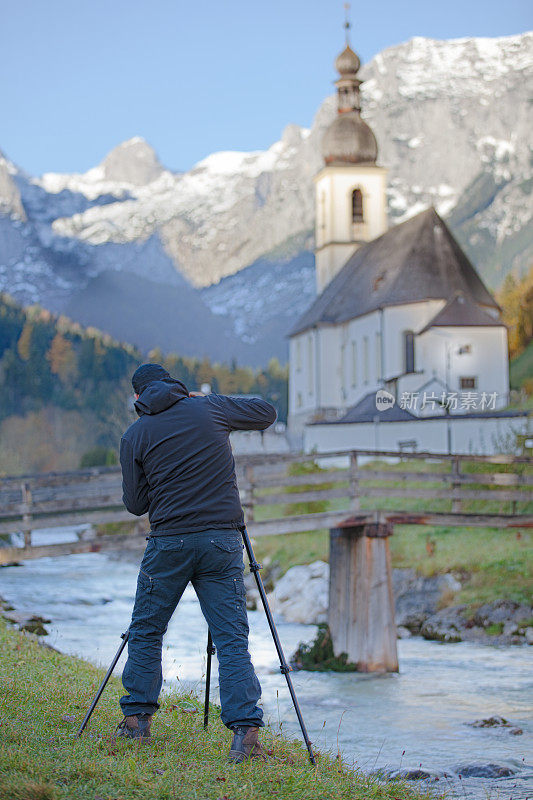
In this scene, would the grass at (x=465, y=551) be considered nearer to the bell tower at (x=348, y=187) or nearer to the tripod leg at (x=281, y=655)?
the tripod leg at (x=281, y=655)

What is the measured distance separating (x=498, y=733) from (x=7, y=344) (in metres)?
106

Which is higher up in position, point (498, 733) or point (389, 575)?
point (389, 575)

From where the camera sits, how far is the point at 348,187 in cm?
6712

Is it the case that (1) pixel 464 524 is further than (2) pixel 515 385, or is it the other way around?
(2) pixel 515 385

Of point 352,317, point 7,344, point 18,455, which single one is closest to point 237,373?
point 7,344

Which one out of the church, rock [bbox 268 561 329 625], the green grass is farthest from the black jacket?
the green grass

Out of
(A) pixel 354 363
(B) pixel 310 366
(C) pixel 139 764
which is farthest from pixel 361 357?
(C) pixel 139 764

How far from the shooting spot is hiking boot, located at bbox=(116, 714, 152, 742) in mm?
6012

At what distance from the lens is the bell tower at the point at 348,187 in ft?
217

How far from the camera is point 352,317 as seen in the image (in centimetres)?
5834

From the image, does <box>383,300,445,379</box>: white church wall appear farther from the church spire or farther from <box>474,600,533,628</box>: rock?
<box>474,600,533,628</box>: rock

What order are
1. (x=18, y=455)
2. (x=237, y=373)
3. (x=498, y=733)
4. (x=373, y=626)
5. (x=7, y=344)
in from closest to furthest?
(x=498, y=733), (x=373, y=626), (x=18, y=455), (x=7, y=344), (x=237, y=373)

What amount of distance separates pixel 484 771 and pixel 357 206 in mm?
60569

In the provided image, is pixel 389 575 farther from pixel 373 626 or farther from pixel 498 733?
pixel 498 733
